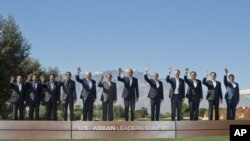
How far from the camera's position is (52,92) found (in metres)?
22.0

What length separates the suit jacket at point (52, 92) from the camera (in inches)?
866

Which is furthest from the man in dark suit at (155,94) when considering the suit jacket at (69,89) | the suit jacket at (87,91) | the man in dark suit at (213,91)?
the suit jacket at (69,89)

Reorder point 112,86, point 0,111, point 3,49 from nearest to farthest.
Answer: point 112,86, point 3,49, point 0,111

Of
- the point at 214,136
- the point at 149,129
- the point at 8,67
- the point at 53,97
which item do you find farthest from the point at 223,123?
the point at 8,67

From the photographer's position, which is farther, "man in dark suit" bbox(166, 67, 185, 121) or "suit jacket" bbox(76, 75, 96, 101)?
"suit jacket" bbox(76, 75, 96, 101)

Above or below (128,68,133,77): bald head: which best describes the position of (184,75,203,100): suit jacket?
below

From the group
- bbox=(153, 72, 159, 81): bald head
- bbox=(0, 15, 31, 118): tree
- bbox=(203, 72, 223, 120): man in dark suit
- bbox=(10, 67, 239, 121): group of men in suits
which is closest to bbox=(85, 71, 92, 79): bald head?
bbox=(10, 67, 239, 121): group of men in suits

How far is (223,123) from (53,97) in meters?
7.28

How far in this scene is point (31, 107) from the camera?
73.2 feet

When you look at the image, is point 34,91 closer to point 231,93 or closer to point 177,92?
point 177,92

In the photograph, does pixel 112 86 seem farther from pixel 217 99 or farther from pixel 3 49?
pixel 3 49

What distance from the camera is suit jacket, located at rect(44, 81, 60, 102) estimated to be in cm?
2200

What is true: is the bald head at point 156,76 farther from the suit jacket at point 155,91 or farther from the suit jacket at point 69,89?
the suit jacket at point 69,89

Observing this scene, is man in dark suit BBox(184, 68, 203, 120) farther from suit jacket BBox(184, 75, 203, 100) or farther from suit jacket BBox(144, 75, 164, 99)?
suit jacket BBox(144, 75, 164, 99)
